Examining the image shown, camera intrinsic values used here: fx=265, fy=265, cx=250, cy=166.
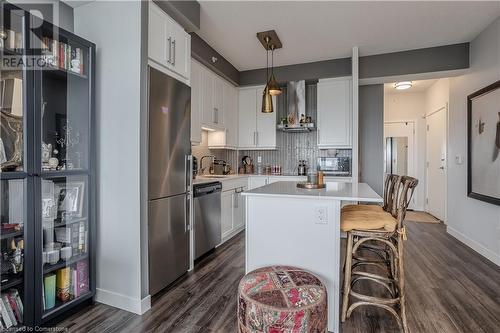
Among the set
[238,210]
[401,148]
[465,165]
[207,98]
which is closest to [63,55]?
[207,98]

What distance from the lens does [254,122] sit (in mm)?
4754

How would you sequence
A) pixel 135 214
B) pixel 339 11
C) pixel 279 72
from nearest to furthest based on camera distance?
pixel 135 214 < pixel 339 11 < pixel 279 72

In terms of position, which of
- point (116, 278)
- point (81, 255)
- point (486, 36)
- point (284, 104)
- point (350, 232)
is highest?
point (486, 36)

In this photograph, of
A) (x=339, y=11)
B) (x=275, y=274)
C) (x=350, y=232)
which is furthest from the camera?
(x=339, y=11)

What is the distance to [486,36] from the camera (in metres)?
3.22

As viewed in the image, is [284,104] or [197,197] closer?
[197,197]

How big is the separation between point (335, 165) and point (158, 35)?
3.42 metres

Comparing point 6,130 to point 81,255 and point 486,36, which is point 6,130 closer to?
point 81,255

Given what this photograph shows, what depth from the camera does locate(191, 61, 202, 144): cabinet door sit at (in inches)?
128

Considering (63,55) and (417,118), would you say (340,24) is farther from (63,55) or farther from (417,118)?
(417,118)

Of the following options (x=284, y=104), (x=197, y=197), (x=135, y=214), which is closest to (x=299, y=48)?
(x=284, y=104)

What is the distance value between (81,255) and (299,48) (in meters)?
3.56

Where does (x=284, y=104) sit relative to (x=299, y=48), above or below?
below

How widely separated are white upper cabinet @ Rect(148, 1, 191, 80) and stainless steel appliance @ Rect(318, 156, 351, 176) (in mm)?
2852
